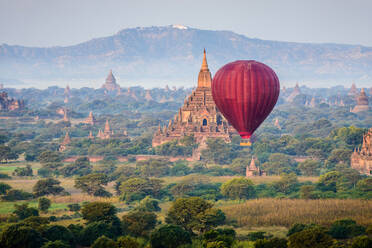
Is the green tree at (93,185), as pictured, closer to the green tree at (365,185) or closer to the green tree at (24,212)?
the green tree at (24,212)

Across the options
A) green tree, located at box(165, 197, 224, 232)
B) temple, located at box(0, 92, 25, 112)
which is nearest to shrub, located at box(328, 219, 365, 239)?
green tree, located at box(165, 197, 224, 232)

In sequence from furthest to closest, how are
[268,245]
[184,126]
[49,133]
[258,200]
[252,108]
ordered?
1. [49,133]
2. [184,126]
3. [258,200]
4. [252,108]
5. [268,245]

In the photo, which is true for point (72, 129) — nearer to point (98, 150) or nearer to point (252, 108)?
point (98, 150)

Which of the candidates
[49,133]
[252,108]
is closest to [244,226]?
[252,108]

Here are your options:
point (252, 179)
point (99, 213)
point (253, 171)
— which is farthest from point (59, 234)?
point (253, 171)

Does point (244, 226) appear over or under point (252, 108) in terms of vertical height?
under

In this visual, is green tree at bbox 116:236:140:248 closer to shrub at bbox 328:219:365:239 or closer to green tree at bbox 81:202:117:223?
green tree at bbox 81:202:117:223

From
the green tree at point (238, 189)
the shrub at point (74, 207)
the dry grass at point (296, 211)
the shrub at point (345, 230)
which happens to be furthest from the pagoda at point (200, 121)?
the shrub at point (345, 230)
